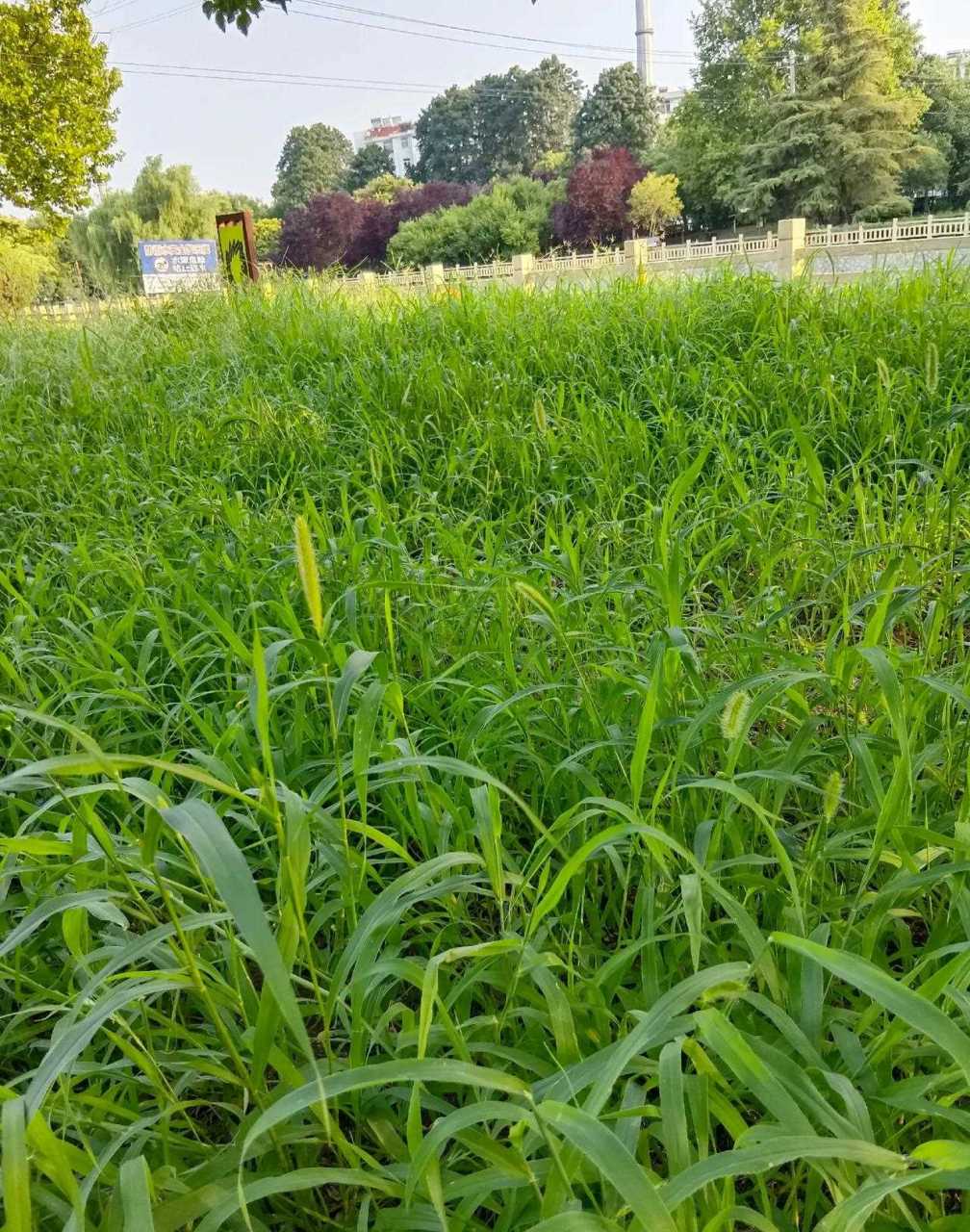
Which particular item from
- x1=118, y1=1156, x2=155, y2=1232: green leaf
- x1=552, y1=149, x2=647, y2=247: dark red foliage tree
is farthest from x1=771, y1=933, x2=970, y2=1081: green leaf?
x1=552, y1=149, x2=647, y2=247: dark red foliage tree

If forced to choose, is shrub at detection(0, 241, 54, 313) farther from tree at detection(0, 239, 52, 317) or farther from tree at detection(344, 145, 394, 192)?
tree at detection(344, 145, 394, 192)

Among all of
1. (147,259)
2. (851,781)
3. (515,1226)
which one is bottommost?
(515,1226)

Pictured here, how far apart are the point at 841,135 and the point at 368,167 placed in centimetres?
4169

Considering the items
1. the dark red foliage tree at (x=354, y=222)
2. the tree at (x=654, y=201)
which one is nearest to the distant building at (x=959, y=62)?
the tree at (x=654, y=201)

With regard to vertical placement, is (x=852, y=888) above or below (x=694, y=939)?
below

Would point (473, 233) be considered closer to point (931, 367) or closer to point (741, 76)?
point (741, 76)

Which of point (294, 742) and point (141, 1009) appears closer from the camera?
point (141, 1009)

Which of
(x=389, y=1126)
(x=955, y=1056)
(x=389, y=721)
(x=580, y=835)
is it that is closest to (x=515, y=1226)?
(x=389, y=1126)

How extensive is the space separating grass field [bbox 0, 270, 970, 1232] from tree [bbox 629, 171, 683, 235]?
109 feet

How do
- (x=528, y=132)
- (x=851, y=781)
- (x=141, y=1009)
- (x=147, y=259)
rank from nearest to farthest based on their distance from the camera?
1. (x=141, y=1009)
2. (x=851, y=781)
3. (x=147, y=259)
4. (x=528, y=132)

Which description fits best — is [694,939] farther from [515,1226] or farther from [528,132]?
[528,132]

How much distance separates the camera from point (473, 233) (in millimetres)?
33781

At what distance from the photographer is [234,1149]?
2.30 ft

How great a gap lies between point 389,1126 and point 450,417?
270cm
